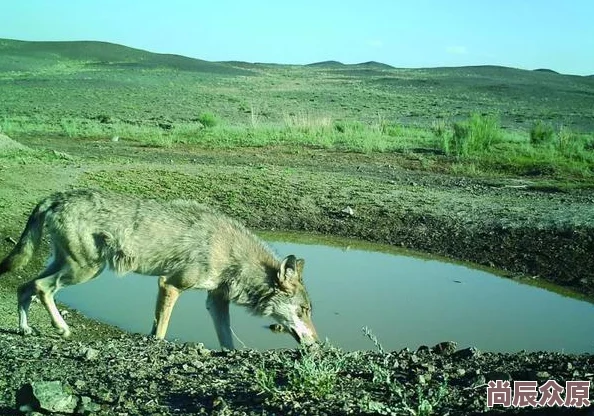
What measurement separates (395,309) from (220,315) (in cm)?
331

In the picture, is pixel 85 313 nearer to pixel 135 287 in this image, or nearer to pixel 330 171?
pixel 135 287

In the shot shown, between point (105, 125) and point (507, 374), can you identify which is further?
point (105, 125)

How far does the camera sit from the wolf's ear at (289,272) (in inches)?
361

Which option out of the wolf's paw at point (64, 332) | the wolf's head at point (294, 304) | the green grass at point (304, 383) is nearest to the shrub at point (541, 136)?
the wolf's head at point (294, 304)

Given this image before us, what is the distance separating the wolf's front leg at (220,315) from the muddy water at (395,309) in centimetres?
19

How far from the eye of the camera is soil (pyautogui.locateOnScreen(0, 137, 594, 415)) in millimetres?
5988

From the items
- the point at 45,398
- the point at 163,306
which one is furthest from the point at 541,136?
the point at 45,398

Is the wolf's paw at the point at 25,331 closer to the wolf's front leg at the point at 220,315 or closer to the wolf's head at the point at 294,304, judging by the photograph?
the wolf's front leg at the point at 220,315

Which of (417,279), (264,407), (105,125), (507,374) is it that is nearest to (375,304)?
(417,279)

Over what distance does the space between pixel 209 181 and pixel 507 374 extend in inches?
484

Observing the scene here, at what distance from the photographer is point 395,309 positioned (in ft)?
37.9

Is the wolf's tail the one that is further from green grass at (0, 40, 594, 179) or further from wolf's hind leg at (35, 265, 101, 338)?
green grass at (0, 40, 594, 179)

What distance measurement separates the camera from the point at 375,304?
11734 millimetres

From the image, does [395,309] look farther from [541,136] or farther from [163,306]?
[541,136]
